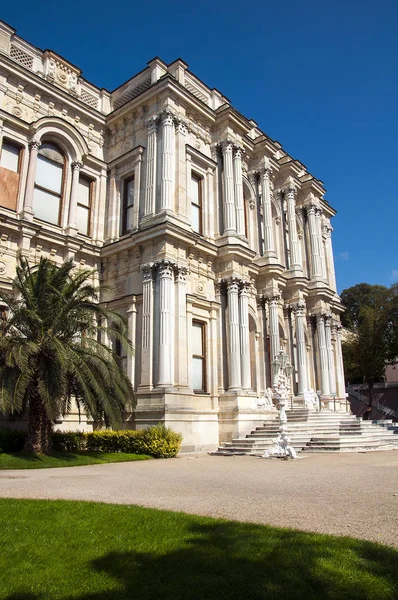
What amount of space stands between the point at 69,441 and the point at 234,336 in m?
8.22

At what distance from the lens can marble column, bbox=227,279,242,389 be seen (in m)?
20.4

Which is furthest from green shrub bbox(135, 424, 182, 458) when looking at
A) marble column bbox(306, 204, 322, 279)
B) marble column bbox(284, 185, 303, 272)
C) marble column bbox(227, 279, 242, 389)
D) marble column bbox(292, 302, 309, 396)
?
marble column bbox(306, 204, 322, 279)

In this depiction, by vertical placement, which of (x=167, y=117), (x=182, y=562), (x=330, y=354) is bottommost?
(x=182, y=562)

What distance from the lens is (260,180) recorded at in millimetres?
27250

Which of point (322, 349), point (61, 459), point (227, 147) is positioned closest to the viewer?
point (61, 459)

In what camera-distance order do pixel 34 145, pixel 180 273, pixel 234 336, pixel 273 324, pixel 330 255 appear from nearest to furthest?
1. pixel 180 273
2. pixel 34 145
3. pixel 234 336
4. pixel 273 324
5. pixel 330 255

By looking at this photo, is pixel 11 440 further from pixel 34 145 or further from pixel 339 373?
pixel 339 373

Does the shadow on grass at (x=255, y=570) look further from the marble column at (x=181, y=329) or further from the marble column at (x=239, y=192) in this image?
the marble column at (x=239, y=192)

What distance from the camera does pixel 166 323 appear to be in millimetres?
18141

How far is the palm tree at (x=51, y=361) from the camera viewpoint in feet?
43.4

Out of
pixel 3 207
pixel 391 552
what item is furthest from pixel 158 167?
pixel 391 552

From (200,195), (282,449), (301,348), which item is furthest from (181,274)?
(301,348)

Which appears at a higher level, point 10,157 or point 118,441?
point 10,157

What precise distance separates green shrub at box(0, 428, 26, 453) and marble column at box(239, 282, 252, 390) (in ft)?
30.2
